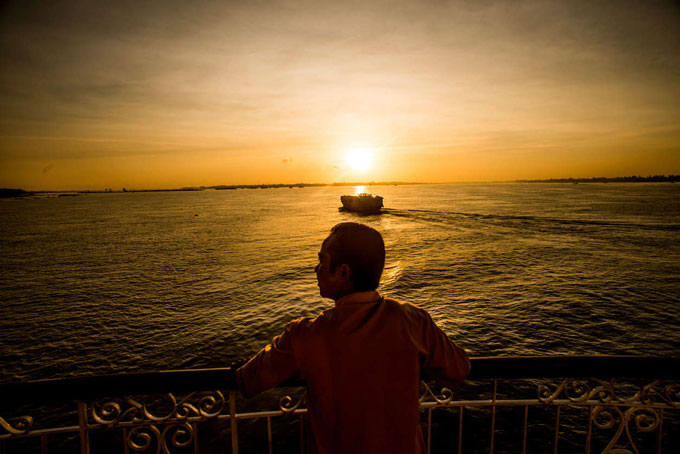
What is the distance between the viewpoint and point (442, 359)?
5.16 ft

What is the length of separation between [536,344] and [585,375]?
16.1 metres

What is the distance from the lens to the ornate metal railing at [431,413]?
1.87 metres

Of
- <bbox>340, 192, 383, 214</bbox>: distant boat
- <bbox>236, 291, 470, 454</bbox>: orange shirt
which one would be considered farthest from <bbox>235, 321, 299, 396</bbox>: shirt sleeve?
<bbox>340, 192, 383, 214</bbox>: distant boat

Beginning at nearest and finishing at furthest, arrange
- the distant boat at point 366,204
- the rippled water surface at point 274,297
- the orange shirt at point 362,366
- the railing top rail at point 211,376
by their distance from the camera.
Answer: the orange shirt at point 362,366 → the railing top rail at point 211,376 → the rippled water surface at point 274,297 → the distant boat at point 366,204

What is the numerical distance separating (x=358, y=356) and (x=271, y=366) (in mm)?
452

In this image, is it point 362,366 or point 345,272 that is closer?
point 362,366

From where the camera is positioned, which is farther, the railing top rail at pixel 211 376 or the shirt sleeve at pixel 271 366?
the railing top rail at pixel 211 376

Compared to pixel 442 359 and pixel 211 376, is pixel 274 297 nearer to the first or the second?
pixel 211 376

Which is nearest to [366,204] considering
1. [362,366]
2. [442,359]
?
[442,359]

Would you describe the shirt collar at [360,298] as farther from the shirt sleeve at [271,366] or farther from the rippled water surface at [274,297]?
the rippled water surface at [274,297]

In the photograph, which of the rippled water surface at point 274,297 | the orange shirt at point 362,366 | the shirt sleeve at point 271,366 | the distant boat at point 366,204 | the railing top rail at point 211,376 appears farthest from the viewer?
the distant boat at point 366,204

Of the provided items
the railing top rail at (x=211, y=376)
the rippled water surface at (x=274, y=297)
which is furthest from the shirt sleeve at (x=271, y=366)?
the rippled water surface at (x=274, y=297)

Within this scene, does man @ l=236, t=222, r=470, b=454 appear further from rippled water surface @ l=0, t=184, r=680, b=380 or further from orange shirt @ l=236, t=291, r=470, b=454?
rippled water surface @ l=0, t=184, r=680, b=380

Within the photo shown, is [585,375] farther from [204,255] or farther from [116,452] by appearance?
[204,255]
